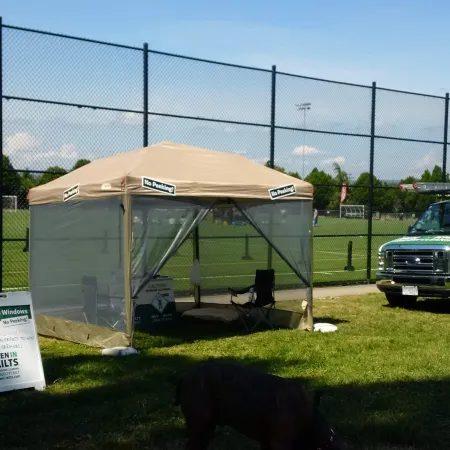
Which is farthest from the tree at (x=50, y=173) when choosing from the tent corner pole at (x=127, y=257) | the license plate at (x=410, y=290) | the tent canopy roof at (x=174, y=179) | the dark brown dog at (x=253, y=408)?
the dark brown dog at (x=253, y=408)

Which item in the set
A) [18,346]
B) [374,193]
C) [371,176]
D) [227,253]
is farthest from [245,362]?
[374,193]

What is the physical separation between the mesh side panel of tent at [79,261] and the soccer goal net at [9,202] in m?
1.49

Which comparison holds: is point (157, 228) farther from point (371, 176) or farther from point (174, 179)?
point (371, 176)

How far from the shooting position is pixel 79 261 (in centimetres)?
1012

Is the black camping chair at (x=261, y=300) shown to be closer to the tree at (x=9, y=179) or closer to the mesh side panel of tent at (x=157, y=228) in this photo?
the mesh side panel of tent at (x=157, y=228)

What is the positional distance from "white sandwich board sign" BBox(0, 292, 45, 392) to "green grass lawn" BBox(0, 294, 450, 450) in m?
0.18

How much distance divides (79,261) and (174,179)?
2.08 meters

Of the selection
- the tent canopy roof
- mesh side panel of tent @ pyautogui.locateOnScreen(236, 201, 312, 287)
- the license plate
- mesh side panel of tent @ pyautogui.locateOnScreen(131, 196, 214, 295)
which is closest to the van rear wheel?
the license plate

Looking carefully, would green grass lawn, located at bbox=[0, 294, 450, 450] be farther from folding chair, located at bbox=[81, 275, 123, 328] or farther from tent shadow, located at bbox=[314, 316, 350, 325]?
folding chair, located at bbox=[81, 275, 123, 328]

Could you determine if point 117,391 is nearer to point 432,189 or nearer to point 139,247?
point 139,247

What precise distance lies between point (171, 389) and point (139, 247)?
2.76m

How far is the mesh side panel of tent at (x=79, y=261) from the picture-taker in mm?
9477

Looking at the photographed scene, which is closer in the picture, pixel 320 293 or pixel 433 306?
pixel 433 306

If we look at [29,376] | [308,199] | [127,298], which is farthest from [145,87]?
[29,376]
